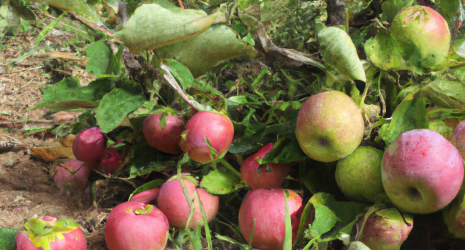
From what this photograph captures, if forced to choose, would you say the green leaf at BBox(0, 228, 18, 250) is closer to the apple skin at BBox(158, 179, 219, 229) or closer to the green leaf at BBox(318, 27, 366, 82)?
the apple skin at BBox(158, 179, 219, 229)

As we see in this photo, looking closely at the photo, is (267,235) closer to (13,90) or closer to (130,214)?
(130,214)

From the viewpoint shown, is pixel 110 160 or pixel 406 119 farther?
pixel 110 160

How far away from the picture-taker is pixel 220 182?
2.30 ft

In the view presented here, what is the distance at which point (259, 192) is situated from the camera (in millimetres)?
634

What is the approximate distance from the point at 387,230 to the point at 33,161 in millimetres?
889

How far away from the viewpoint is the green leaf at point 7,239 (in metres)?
0.63

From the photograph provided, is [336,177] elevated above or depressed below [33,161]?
above

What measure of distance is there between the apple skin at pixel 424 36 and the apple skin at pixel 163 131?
0.41 m

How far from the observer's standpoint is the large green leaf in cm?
72

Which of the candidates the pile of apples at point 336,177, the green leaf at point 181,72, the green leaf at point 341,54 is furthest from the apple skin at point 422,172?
the green leaf at point 181,72

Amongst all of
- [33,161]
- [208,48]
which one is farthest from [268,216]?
[33,161]

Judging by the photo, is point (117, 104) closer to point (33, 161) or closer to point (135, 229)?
point (135, 229)

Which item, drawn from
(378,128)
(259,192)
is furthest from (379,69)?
(259,192)

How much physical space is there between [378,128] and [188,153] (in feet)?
1.09
